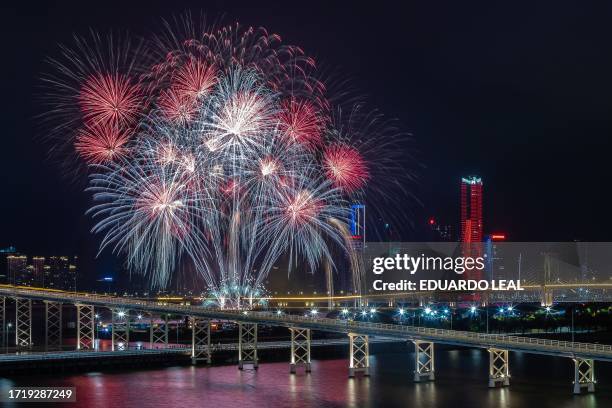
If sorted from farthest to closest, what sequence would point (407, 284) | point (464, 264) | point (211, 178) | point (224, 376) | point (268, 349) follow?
point (464, 264) < point (407, 284) < point (268, 349) < point (224, 376) < point (211, 178)

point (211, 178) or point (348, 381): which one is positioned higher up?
point (211, 178)

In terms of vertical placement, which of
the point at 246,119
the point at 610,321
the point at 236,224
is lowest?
the point at 610,321

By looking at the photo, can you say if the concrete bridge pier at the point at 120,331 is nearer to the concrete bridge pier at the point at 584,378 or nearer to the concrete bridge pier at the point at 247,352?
the concrete bridge pier at the point at 247,352

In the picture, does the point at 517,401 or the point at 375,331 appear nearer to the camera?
the point at 517,401

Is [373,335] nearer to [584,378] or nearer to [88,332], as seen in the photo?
[584,378]

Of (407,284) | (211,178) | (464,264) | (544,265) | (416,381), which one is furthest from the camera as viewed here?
(464,264)

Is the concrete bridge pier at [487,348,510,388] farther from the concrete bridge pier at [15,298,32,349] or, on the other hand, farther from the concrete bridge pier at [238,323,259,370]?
the concrete bridge pier at [15,298,32,349]


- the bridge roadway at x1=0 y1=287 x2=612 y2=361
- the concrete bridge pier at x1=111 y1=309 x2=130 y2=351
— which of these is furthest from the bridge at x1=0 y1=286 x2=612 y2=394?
the concrete bridge pier at x1=111 y1=309 x2=130 y2=351

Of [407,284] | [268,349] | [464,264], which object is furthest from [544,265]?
[268,349]

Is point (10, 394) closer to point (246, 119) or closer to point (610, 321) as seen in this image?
point (246, 119)
